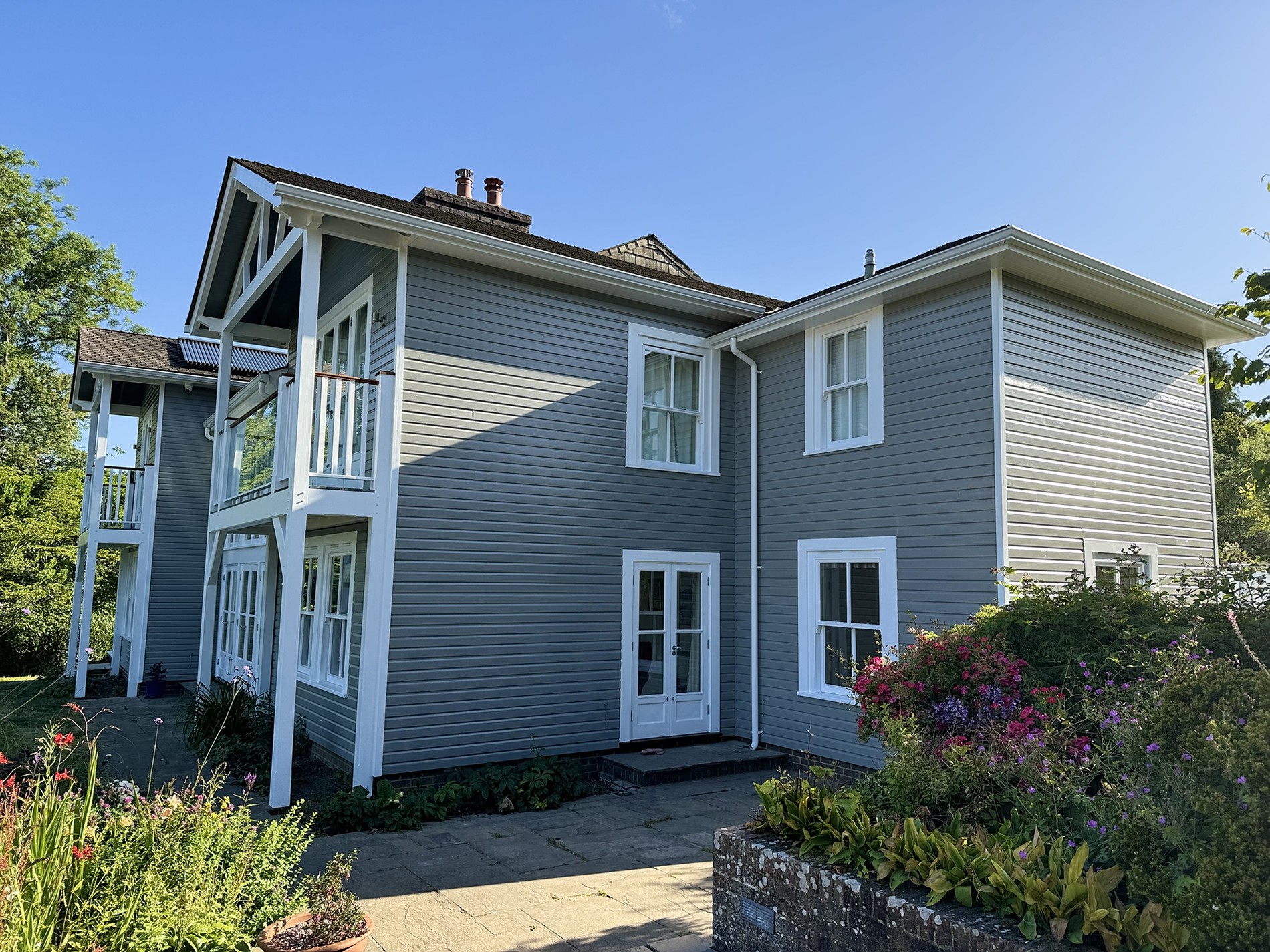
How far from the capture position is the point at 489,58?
385 inches

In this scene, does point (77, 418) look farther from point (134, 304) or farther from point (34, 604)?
point (34, 604)

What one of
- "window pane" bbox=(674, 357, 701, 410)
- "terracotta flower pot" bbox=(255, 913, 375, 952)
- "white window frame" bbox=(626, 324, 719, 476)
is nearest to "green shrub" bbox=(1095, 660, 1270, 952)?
"terracotta flower pot" bbox=(255, 913, 375, 952)

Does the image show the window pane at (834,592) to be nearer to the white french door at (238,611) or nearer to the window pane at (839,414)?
the window pane at (839,414)

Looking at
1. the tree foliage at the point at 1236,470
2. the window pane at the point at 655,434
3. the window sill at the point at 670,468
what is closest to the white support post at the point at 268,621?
the window sill at the point at 670,468

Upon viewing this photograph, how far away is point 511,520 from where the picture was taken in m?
9.02

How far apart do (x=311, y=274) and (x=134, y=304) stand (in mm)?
24318

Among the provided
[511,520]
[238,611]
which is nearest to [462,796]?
[511,520]

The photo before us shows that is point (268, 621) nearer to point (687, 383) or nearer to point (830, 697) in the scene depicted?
point (687, 383)

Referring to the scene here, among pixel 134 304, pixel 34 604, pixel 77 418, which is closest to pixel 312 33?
pixel 34 604

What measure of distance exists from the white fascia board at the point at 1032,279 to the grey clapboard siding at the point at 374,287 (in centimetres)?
410

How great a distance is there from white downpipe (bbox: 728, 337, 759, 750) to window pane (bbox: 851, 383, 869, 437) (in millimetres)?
1419

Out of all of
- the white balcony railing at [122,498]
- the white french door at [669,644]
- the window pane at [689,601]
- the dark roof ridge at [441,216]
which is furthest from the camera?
the white balcony railing at [122,498]

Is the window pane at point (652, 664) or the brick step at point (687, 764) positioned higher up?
the window pane at point (652, 664)

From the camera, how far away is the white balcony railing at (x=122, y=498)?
49.4 ft
